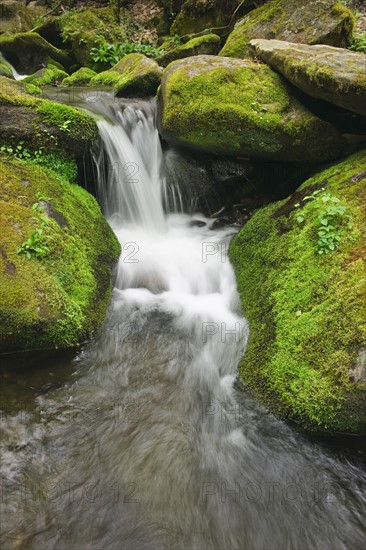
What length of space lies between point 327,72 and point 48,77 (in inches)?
374

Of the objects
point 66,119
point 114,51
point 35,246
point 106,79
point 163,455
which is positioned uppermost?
point 114,51

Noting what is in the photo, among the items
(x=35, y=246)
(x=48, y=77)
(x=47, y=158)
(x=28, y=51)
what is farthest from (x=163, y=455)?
(x=28, y=51)

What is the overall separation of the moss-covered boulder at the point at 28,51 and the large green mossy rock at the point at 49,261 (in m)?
9.67

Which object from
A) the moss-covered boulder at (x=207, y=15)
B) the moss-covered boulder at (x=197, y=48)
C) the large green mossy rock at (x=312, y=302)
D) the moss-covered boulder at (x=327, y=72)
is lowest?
the large green mossy rock at (x=312, y=302)

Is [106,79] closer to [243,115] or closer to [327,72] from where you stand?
[243,115]

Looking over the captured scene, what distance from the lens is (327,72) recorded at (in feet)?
16.5

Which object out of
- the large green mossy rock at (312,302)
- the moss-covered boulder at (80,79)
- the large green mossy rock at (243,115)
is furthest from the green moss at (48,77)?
the large green mossy rock at (312,302)

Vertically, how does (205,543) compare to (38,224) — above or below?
below

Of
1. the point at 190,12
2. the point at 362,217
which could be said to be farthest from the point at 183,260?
the point at 190,12

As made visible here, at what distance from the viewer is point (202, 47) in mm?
10188

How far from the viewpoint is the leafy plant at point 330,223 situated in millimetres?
4242

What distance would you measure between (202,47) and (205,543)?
11074mm

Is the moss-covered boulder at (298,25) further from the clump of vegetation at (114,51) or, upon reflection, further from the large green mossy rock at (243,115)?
the clump of vegetation at (114,51)

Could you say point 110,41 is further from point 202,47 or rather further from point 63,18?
point 202,47
